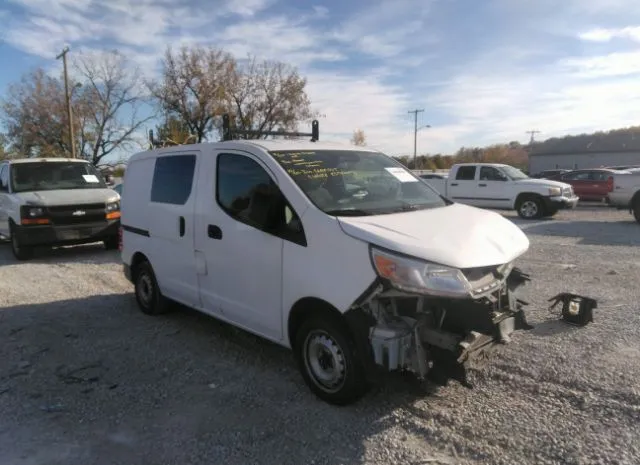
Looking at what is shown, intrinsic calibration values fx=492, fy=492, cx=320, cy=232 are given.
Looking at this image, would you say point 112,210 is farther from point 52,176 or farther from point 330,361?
point 330,361

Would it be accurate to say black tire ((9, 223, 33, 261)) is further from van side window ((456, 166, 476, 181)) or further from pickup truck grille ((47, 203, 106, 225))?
van side window ((456, 166, 476, 181))

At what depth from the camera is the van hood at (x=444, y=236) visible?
306cm

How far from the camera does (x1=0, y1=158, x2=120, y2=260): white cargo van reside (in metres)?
9.12

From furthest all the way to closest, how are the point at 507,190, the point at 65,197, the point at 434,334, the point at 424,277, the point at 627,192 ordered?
the point at 507,190
the point at 627,192
the point at 65,197
the point at 434,334
the point at 424,277

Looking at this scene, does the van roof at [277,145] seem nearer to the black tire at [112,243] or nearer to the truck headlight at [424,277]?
the truck headlight at [424,277]

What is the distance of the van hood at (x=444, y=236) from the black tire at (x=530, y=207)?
504 inches

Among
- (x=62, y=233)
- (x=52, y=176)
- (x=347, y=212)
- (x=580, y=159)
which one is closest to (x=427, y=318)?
(x=347, y=212)

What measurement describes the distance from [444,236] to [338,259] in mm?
731

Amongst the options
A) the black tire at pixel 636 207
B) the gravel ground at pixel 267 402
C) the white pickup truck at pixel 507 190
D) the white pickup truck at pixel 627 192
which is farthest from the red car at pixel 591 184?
the gravel ground at pixel 267 402

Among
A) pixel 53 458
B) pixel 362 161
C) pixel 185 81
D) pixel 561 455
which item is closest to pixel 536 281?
pixel 362 161

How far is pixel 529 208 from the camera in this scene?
51.7ft

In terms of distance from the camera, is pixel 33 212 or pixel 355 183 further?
pixel 33 212

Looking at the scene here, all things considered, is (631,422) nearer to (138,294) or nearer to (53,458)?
(53,458)

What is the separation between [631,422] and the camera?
10.5ft
